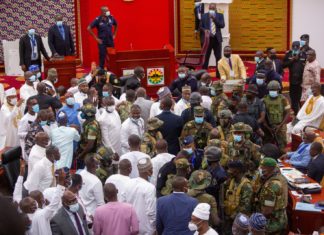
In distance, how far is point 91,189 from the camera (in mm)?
5793

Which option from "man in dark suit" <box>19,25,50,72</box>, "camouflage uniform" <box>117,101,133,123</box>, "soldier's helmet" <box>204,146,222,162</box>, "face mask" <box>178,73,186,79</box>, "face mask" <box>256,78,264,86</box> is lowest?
"soldier's helmet" <box>204,146,222,162</box>

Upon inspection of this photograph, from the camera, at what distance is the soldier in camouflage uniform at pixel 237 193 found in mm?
5715

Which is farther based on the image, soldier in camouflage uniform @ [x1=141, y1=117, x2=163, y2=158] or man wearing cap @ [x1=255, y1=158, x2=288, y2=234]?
soldier in camouflage uniform @ [x1=141, y1=117, x2=163, y2=158]

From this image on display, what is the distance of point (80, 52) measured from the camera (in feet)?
55.5

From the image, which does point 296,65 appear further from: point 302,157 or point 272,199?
point 272,199

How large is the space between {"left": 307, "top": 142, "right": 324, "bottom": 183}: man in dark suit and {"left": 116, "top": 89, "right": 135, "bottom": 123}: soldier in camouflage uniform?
262 cm

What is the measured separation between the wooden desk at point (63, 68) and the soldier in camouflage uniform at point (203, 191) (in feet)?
24.6

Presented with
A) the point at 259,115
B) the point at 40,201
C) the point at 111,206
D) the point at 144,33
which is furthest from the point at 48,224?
the point at 144,33

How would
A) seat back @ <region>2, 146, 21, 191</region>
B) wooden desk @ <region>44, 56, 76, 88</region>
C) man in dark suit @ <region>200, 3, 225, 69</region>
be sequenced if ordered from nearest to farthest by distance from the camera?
seat back @ <region>2, 146, 21, 191</region> < wooden desk @ <region>44, 56, 76, 88</region> < man in dark suit @ <region>200, 3, 225, 69</region>

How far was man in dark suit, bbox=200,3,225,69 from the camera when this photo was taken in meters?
14.4

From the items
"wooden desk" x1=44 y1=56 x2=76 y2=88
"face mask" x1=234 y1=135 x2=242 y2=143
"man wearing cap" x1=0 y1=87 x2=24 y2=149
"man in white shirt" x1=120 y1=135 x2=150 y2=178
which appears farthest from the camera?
"wooden desk" x1=44 y1=56 x2=76 y2=88

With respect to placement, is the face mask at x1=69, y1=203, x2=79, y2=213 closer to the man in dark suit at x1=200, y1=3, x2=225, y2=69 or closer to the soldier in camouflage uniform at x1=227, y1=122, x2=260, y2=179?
the soldier in camouflage uniform at x1=227, y1=122, x2=260, y2=179

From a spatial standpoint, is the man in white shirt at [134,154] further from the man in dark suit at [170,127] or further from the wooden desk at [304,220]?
the wooden desk at [304,220]

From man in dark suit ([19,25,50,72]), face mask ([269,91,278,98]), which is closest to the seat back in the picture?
face mask ([269,91,278,98])
